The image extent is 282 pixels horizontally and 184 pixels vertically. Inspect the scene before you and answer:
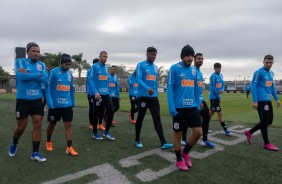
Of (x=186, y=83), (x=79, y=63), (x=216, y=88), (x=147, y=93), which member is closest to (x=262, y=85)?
(x=216, y=88)

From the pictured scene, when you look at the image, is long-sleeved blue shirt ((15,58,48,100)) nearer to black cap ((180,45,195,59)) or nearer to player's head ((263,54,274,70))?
black cap ((180,45,195,59))

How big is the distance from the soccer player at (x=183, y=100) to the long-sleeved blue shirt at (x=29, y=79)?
2407 millimetres

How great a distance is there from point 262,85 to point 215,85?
172 centimetres

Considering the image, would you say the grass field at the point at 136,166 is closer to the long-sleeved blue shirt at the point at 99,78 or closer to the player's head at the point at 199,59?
the long-sleeved blue shirt at the point at 99,78

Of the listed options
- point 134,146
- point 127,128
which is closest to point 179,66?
point 134,146

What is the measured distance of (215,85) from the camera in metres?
7.94

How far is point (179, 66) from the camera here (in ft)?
16.3

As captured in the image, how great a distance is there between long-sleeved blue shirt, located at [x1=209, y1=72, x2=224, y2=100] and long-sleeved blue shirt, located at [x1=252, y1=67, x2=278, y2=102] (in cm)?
156

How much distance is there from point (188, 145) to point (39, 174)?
258 cm

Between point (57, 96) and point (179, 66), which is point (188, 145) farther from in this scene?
point (57, 96)

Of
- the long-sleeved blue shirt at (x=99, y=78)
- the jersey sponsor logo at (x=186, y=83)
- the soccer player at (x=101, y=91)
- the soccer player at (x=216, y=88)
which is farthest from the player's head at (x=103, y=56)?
the soccer player at (x=216, y=88)

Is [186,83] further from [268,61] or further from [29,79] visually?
[29,79]

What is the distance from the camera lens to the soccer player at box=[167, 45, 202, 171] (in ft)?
15.9

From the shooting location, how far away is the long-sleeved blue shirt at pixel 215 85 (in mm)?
7938
